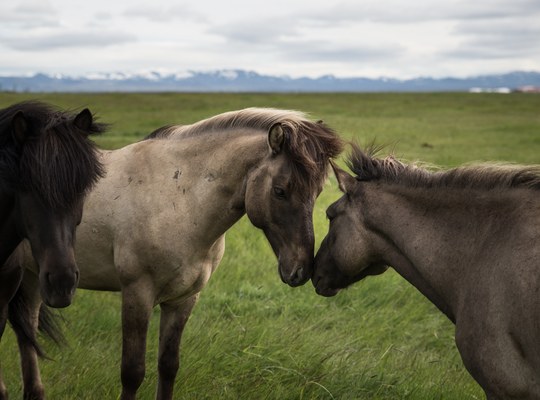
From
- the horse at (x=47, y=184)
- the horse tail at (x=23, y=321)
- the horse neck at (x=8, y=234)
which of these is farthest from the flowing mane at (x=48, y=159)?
the horse tail at (x=23, y=321)

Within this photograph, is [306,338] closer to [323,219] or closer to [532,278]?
[532,278]

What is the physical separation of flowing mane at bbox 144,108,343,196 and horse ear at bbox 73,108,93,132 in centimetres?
124

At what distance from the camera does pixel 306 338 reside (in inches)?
248

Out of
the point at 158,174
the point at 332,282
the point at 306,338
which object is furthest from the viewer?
the point at 306,338

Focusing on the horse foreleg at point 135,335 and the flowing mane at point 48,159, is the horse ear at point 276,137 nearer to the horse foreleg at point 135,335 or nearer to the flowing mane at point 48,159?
the flowing mane at point 48,159

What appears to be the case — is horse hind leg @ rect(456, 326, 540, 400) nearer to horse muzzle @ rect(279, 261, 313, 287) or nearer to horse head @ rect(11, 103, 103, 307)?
horse muzzle @ rect(279, 261, 313, 287)

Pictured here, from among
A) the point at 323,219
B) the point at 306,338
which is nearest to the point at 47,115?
the point at 306,338

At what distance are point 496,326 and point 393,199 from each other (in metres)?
1.11

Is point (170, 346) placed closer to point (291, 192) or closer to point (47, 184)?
point (291, 192)

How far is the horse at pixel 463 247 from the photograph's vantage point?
146 inches

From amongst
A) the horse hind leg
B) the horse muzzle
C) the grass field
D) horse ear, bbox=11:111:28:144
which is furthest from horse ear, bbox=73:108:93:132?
the horse hind leg

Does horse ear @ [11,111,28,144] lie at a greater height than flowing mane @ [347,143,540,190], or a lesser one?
greater

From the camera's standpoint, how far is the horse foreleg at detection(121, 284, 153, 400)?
4953 millimetres

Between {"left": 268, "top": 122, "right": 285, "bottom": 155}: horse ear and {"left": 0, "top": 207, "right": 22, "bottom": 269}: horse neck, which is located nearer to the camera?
{"left": 0, "top": 207, "right": 22, "bottom": 269}: horse neck
